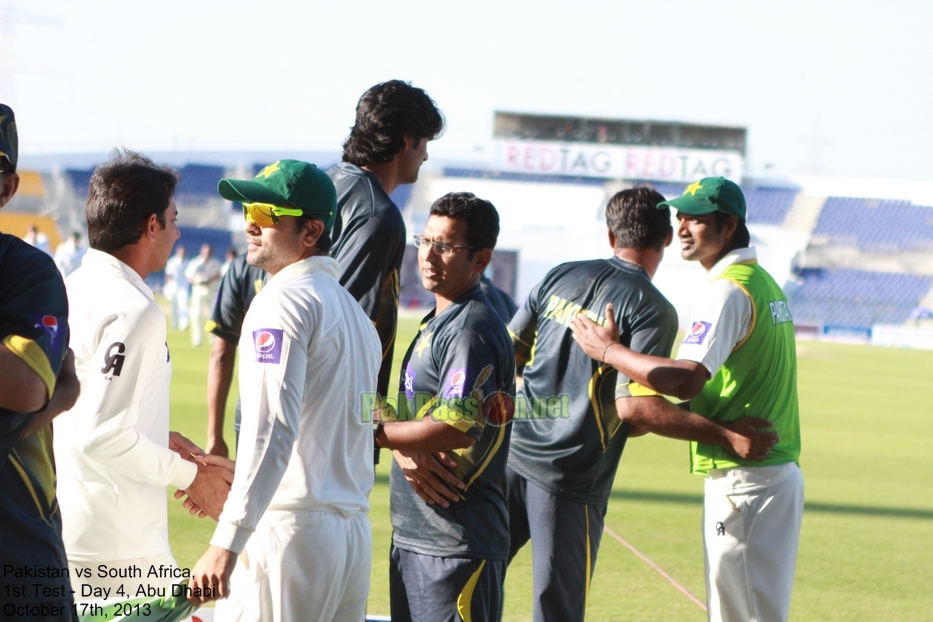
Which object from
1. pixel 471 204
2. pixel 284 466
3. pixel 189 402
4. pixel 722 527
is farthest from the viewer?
pixel 189 402

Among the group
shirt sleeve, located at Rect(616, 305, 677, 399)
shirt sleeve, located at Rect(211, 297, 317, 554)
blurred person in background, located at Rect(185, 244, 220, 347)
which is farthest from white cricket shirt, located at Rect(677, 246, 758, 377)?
blurred person in background, located at Rect(185, 244, 220, 347)

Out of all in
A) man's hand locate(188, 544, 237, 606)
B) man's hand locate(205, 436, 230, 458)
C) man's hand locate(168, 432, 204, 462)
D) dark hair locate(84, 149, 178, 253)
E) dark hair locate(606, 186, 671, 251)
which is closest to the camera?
man's hand locate(188, 544, 237, 606)

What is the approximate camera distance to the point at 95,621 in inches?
112

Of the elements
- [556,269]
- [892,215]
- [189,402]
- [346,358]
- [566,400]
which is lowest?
[189,402]

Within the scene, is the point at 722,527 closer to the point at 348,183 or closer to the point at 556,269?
the point at 556,269

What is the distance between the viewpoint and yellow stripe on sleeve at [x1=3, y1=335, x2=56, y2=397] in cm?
205

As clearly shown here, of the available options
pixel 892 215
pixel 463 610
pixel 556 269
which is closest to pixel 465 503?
pixel 463 610

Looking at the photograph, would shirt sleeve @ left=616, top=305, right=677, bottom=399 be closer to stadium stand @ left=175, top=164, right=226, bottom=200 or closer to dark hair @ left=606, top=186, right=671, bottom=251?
dark hair @ left=606, top=186, right=671, bottom=251

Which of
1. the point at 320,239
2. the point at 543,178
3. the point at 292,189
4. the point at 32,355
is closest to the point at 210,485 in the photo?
the point at 320,239

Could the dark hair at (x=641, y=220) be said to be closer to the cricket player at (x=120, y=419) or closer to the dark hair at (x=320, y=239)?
the dark hair at (x=320, y=239)

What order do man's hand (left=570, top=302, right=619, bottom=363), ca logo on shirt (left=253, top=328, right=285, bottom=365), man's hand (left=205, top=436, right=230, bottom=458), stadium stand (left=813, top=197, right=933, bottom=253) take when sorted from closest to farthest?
1. ca logo on shirt (left=253, top=328, right=285, bottom=365)
2. man's hand (left=570, top=302, right=619, bottom=363)
3. man's hand (left=205, top=436, right=230, bottom=458)
4. stadium stand (left=813, top=197, right=933, bottom=253)

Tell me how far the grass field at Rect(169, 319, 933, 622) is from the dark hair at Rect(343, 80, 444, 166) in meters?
2.66

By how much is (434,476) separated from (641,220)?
5.07 feet

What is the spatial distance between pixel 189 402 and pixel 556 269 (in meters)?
9.50
